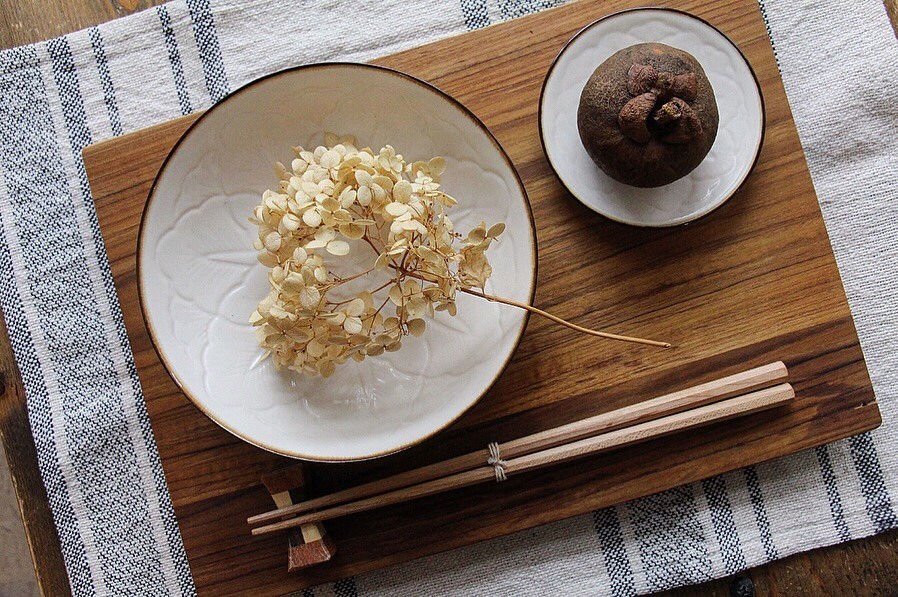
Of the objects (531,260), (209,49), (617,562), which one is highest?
(209,49)

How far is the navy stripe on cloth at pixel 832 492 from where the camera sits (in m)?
0.93

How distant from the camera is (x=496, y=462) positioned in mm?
824

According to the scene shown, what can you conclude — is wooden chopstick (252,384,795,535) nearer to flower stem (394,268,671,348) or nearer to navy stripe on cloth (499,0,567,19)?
flower stem (394,268,671,348)

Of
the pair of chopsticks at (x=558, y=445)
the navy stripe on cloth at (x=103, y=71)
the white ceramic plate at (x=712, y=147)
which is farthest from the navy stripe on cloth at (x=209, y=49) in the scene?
the pair of chopsticks at (x=558, y=445)

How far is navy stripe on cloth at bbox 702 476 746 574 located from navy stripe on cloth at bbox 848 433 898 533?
0.60 ft

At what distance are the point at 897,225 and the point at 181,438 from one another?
3.21 feet

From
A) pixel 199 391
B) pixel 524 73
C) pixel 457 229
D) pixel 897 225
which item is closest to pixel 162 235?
pixel 199 391

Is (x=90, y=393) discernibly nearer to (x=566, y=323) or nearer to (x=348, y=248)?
(x=348, y=248)

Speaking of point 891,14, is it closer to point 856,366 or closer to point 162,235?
point 856,366

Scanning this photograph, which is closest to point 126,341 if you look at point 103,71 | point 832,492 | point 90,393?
point 90,393

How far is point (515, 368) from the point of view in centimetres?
85

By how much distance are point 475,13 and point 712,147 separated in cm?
39

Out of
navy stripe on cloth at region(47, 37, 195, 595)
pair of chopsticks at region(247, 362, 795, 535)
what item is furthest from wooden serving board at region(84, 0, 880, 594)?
navy stripe on cloth at region(47, 37, 195, 595)

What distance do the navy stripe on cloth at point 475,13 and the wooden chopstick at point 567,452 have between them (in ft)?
1.94
